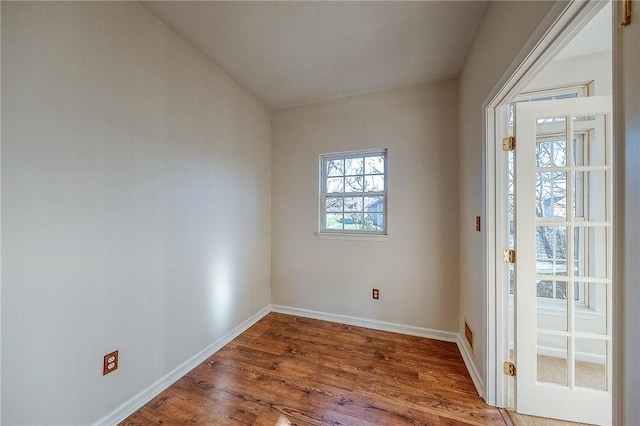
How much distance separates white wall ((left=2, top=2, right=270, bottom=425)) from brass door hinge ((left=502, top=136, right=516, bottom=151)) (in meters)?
2.25

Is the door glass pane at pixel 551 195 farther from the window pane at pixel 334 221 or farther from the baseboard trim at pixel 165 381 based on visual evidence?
the baseboard trim at pixel 165 381

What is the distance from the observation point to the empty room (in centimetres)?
110

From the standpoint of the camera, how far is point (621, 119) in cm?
65

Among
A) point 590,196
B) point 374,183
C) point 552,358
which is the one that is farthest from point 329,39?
point 552,358

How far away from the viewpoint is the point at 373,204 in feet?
9.10

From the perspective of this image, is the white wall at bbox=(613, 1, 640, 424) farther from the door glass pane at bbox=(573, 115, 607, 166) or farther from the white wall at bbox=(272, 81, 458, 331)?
the white wall at bbox=(272, 81, 458, 331)

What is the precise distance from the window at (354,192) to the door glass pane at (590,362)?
1.79m

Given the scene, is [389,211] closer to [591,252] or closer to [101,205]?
[591,252]

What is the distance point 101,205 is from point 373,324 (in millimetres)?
2577

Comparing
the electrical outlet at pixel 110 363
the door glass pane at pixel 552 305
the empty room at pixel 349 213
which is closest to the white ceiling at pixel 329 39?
the empty room at pixel 349 213

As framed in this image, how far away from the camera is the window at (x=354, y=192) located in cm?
273

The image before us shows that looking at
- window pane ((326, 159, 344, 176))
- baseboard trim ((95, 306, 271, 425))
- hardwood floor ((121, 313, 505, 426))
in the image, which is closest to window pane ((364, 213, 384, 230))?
window pane ((326, 159, 344, 176))

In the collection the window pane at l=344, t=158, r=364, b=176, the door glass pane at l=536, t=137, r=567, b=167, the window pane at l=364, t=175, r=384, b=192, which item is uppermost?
the window pane at l=344, t=158, r=364, b=176

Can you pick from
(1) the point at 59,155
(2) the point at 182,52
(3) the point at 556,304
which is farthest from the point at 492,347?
(2) the point at 182,52
